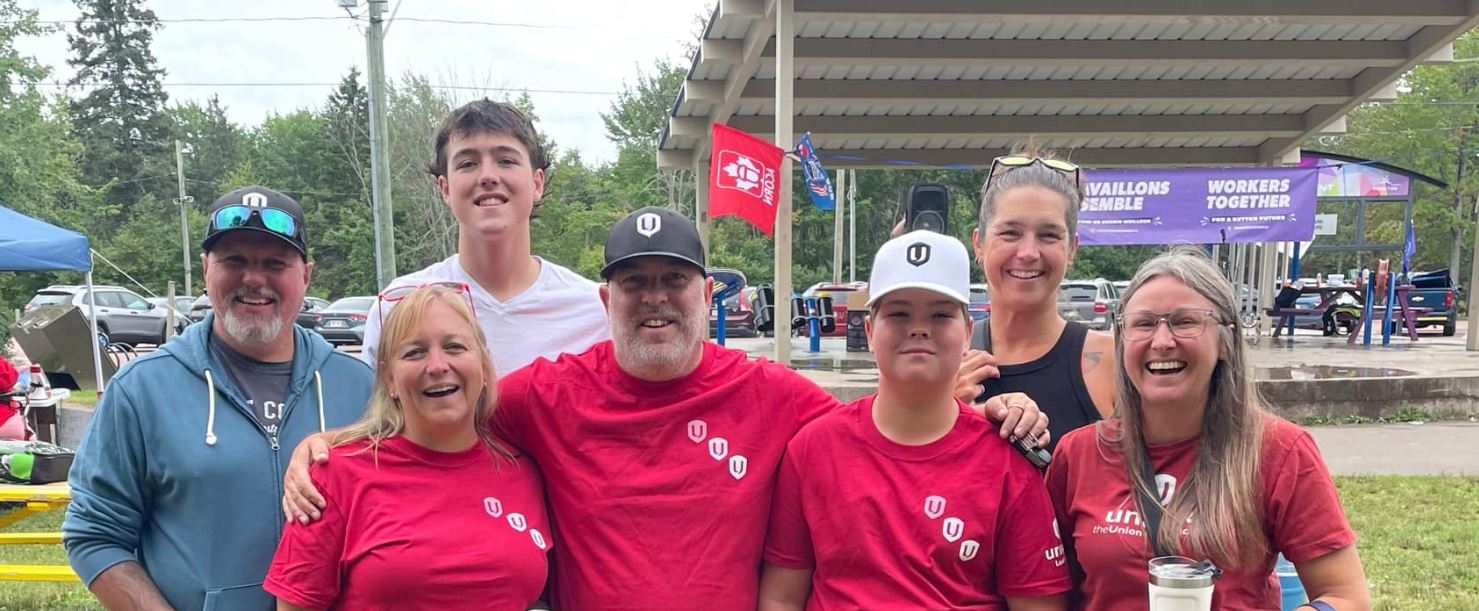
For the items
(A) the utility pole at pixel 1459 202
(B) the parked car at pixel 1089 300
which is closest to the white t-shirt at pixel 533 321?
(B) the parked car at pixel 1089 300

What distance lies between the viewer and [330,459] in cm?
251

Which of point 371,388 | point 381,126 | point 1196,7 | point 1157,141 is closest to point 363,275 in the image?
point 381,126

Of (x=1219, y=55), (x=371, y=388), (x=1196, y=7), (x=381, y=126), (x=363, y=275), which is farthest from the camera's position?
(x=363, y=275)

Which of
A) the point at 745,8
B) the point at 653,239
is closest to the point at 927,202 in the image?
the point at 745,8

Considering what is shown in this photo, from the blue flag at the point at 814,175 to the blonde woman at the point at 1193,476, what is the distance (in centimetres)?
888

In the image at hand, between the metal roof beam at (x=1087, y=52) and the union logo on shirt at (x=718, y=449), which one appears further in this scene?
the metal roof beam at (x=1087, y=52)

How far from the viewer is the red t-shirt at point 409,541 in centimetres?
238

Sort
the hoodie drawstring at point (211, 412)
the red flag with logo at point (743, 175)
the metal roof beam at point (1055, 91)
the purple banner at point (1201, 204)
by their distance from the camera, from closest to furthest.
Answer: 1. the hoodie drawstring at point (211, 412)
2. the red flag with logo at point (743, 175)
3. the metal roof beam at point (1055, 91)
4. the purple banner at point (1201, 204)

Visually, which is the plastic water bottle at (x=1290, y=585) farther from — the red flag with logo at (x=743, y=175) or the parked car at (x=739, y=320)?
the parked car at (x=739, y=320)

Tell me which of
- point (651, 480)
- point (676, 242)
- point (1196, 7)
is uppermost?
point (1196, 7)

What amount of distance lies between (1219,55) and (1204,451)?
12795 millimetres

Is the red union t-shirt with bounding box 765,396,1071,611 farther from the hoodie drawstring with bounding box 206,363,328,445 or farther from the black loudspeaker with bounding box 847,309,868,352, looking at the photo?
the black loudspeaker with bounding box 847,309,868,352

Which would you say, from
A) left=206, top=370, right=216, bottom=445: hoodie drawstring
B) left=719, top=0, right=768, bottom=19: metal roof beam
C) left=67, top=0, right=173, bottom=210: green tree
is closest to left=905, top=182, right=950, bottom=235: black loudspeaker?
left=719, top=0, right=768, bottom=19: metal roof beam

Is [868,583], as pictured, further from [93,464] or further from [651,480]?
[93,464]
